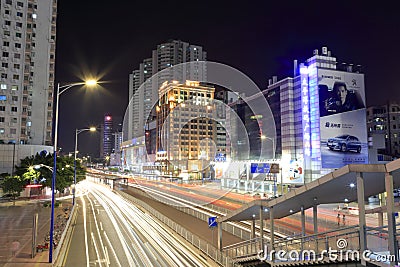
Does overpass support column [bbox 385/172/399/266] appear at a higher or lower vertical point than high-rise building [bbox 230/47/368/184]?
lower

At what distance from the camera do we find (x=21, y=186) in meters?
48.7

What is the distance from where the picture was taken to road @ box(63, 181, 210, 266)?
63.6ft

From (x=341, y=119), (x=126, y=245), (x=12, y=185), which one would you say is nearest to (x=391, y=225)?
(x=126, y=245)

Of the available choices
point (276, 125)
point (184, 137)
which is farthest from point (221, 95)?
point (276, 125)

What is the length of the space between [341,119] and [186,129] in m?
Result: 85.0

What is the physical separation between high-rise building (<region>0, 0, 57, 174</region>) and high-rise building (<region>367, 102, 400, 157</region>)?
88.9m

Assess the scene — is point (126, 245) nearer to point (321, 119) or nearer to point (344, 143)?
point (321, 119)

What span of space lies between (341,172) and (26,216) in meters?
39.0

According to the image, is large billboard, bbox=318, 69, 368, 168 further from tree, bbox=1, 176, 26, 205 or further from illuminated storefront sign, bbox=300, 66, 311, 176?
tree, bbox=1, 176, 26, 205

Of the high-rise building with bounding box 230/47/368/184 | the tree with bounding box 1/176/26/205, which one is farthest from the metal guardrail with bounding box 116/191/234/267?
the high-rise building with bounding box 230/47/368/184

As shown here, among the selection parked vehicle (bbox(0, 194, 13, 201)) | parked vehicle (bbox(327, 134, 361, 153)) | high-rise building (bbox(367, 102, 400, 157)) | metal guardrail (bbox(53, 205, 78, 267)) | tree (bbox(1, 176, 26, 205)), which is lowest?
parked vehicle (bbox(0, 194, 13, 201))

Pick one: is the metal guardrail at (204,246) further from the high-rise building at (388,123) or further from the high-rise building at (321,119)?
the high-rise building at (388,123)

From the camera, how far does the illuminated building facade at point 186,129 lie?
138m

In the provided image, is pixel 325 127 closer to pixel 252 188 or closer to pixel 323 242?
pixel 252 188
